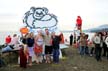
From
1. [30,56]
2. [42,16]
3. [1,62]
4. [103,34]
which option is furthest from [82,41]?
[1,62]

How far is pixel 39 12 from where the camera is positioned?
2517 cm

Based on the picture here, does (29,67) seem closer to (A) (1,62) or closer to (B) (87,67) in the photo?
(A) (1,62)

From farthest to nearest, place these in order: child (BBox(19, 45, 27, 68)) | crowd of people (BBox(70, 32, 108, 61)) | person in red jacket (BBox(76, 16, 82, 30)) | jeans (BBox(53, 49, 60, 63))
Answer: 1. person in red jacket (BBox(76, 16, 82, 30))
2. crowd of people (BBox(70, 32, 108, 61))
3. jeans (BBox(53, 49, 60, 63))
4. child (BBox(19, 45, 27, 68))

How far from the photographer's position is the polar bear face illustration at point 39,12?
2508cm

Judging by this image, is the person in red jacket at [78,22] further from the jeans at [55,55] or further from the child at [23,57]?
the child at [23,57]

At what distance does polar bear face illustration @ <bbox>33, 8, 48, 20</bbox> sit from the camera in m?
25.1

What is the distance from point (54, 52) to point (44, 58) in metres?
1.30

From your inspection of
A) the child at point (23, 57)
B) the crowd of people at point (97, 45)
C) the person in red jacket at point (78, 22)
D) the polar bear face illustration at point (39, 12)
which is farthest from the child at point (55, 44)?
the person in red jacket at point (78, 22)

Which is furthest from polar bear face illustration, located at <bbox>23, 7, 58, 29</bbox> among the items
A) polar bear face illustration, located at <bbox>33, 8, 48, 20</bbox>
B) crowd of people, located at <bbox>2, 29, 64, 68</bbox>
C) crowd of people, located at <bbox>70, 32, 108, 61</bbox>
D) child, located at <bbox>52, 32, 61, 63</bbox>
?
child, located at <bbox>52, 32, 61, 63</bbox>

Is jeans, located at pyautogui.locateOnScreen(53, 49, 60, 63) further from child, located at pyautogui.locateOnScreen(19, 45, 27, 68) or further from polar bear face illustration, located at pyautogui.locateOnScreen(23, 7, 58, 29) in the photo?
polar bear face illustration, located at pyautogui.locateOnScreen(23, 7, 58, 29)

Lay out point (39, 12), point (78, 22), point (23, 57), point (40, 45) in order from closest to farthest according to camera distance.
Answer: point (23, 57) → point (40, 45) → point (39, 12) → point (78, 22)

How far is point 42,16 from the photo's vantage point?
25312 millimetres

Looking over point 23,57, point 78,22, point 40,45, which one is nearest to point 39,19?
point 40,45

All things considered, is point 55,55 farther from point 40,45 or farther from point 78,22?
point 78,22
